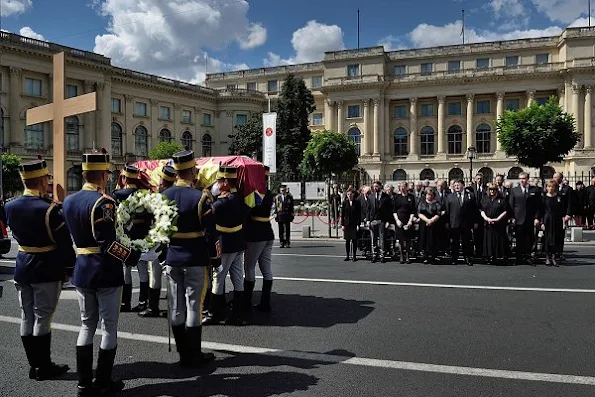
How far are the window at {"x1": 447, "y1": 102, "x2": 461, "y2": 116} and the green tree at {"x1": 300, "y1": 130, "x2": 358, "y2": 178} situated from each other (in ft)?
90.5

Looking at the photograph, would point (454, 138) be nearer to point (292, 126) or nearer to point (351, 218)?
point (292, 126)

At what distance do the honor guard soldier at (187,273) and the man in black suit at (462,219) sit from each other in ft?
29.8

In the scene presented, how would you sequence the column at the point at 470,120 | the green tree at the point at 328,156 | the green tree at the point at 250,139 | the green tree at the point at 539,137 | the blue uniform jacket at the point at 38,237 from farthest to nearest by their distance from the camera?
the column at the point at 470,120 → the green tree at the point at 250,139 → the green tree at the point at 328,156 → the green tree at the point at 539,137 → the blue uniform jacket at the point at 38,237

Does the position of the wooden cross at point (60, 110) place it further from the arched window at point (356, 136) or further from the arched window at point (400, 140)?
the arched window at point (400, 140)

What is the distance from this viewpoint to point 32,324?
5.39m

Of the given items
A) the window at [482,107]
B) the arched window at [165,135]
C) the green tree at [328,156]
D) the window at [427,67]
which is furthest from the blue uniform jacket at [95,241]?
the window at [427,67]

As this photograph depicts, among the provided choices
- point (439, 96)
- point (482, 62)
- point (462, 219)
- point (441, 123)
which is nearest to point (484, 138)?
point (441, 123)

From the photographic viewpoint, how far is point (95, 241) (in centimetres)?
484

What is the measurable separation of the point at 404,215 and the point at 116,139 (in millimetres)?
55570

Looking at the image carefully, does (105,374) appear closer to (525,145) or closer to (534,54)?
(525,145)

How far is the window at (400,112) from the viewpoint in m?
68.9

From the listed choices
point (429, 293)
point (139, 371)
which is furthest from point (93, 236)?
point (429, 293)

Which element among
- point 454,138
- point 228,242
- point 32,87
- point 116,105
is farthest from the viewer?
point 454,138

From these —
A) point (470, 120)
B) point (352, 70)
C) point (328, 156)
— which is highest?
point (352, 70)
